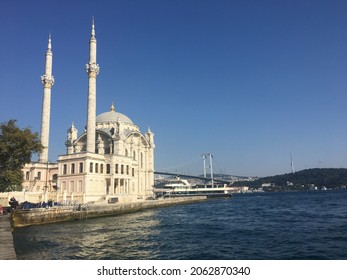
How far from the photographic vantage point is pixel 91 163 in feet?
147

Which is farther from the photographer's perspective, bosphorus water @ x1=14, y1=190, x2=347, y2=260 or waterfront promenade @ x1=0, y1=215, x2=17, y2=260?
bosphorus water @ x1=14, y1=190, x2=347, y2=260

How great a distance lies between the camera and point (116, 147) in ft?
172

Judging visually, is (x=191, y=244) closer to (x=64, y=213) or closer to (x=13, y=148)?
(x=64, y=213)

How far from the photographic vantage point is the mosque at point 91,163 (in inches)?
→ 1730

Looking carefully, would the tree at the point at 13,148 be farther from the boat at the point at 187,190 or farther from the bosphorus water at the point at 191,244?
the boat at the point at 187,190

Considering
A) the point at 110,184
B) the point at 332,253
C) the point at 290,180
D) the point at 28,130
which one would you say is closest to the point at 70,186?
the point at 110,184

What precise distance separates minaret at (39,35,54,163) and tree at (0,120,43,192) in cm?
1655

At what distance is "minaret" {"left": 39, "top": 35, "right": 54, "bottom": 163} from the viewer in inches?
1969

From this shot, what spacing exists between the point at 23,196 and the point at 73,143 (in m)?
22.2

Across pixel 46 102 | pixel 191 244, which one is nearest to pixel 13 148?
pixel 46 102

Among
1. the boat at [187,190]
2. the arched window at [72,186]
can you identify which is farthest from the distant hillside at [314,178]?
the arched window at [72,186]

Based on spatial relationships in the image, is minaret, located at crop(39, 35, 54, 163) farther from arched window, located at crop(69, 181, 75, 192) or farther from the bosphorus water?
the bosphorus water

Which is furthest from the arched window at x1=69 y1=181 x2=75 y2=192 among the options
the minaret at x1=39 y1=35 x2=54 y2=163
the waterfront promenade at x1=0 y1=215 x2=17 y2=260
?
the waterfront promenade at x1=0 y1=215 x2=17 y2=260
